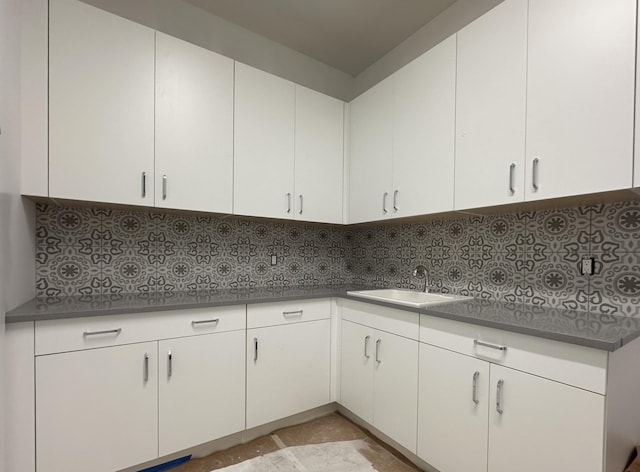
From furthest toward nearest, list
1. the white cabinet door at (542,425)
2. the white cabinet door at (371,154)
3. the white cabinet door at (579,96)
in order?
the white cabinet door at (371,154) → the white cabinet door at (579,96) → the white cabinet door at (542,425)

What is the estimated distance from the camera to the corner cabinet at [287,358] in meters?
1.77

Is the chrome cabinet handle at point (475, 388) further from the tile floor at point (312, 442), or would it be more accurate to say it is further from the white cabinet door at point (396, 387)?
the tile floor at point (312, 442)

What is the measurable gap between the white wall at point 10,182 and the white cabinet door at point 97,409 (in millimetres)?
137

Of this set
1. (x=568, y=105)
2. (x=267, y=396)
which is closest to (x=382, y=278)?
(x=267, y=396)

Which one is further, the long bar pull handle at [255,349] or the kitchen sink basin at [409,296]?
the kitchen sink basin at [409,296]

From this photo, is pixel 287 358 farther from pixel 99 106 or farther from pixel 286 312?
pixel 99 106

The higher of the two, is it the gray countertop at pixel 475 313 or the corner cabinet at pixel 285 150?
the corner cabinet at pixel 285 150

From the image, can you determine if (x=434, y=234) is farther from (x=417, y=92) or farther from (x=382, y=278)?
(x=417, y=92)

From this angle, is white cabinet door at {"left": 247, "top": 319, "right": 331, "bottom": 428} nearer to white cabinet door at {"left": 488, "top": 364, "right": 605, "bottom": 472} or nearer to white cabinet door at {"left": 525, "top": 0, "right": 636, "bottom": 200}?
white cabinet door at {"left": 488, "top": 364, "right": 605, "bottom": 472}

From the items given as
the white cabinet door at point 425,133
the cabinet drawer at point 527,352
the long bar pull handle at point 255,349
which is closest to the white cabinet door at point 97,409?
the long bar pull handle at point 255,349

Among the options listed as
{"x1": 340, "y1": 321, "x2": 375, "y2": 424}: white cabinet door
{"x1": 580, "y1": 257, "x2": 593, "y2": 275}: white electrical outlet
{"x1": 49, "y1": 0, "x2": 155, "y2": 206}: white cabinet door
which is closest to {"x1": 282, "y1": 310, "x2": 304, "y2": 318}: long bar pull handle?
{"x1": 340, "y1": 321, "x2": 375, "y2": 424}: white cabinet door

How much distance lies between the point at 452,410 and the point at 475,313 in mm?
449

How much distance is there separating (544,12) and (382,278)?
6.02 feet

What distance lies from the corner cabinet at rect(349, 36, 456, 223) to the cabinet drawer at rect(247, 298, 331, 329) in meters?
0.71
